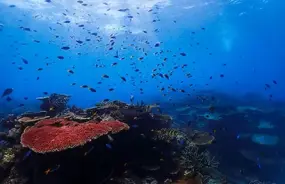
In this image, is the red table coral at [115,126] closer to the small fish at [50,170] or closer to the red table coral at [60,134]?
the red table coral at [60,134]

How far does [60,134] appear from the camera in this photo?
5551 millimetres

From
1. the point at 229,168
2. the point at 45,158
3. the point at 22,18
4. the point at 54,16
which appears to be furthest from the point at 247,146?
the point at 22,18

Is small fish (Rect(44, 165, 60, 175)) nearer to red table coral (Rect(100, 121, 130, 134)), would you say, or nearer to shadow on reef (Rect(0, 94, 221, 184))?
shadow on reef (Rect(0, 94, 221, 184))

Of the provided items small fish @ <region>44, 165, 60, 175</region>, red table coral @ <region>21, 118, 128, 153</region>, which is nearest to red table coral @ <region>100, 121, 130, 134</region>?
red table coral @ <region>21, 118, 128, 153</region>

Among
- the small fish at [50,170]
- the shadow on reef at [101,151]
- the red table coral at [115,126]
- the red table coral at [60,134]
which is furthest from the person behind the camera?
the red table coral at [115,126]

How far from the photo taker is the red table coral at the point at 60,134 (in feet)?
17.1

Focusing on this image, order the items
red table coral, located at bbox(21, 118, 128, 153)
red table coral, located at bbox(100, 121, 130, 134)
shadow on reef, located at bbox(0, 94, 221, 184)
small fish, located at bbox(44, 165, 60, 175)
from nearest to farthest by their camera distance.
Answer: red table coral, located at bbox(21, 118, 128, 153)
small fish, located at bbox(44, 165, 60, 175)
shadow on reef, located at bbox(0, 94, 221, 184)
red table coral, located at bbox(100, 121, 130, 134)

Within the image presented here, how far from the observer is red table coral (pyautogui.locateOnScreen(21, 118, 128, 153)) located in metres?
5.22

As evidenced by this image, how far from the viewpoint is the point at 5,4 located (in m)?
34.3

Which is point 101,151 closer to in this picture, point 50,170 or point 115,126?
point 115,126

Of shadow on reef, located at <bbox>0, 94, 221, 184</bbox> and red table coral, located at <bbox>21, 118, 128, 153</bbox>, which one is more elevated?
red table coral, located at <bbox>21, 118, 128, 153</bbox>

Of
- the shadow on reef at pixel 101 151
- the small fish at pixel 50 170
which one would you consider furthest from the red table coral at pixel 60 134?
the small fish at pixel 50 170

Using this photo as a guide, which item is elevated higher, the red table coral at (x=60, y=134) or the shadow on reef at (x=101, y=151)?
the red table coral at (x=60, y=134)

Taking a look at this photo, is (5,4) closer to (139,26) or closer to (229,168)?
(139,26)
